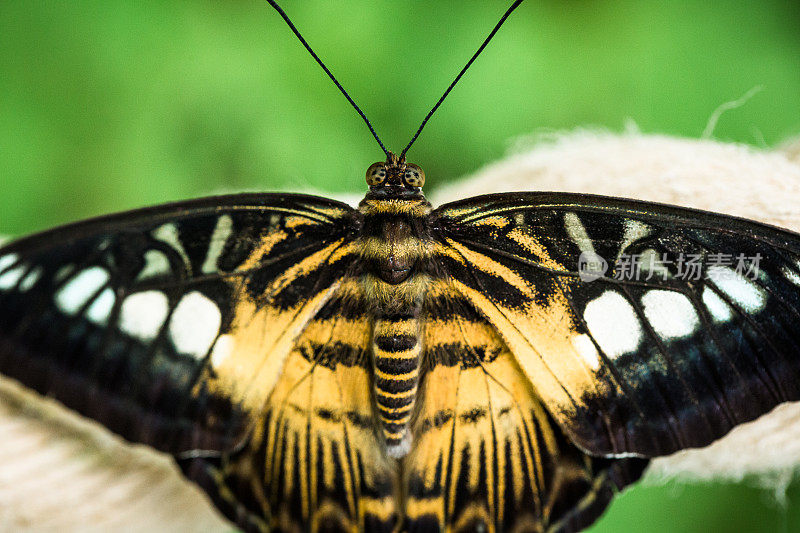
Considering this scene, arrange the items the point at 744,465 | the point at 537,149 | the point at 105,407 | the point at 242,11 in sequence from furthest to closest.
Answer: the point at 242,11
the point at 537,149
the point at 744,465
the point at 105,407

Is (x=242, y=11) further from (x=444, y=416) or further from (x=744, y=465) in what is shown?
(x=744, y=465)

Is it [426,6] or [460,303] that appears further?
[426,6]

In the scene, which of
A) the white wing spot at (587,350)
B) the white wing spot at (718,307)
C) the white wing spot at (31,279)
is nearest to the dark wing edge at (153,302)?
the white wing spot at (31,279)

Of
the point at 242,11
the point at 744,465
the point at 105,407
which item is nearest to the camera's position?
the point at 105,407

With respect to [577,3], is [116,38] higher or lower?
lower

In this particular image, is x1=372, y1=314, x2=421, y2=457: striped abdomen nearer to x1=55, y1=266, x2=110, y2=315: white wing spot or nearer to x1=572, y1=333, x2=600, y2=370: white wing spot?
x1=572, y1=333, x2=600, y2=370: white wing spot

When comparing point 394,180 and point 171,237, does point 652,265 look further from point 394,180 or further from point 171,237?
point 171,237

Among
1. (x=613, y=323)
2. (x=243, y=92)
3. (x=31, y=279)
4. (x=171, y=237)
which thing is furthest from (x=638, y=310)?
(x=243, y=92)

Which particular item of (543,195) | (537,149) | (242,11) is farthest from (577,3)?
(543,195)
